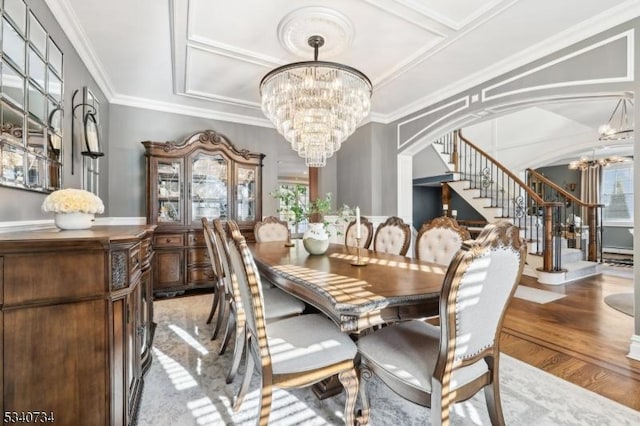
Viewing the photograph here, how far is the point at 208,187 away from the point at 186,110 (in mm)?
1192

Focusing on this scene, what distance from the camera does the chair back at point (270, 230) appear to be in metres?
3.48

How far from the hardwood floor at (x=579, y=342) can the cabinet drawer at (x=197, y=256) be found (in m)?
3.45

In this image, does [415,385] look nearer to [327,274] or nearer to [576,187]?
[327,274]

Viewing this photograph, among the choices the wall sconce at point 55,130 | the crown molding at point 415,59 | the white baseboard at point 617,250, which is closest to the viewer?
the wall sconce at point 55,130

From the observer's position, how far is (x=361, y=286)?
1380 millimetres

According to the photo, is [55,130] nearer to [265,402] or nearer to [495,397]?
[265,402]

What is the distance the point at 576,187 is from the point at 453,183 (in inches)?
206

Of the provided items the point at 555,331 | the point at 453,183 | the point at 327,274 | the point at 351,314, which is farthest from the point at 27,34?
the point at 453,183

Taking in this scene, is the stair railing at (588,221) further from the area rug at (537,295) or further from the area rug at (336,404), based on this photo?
the area rug at (336,404)

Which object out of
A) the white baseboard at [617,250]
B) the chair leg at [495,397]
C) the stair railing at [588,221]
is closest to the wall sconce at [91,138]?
the chair leg at [495,397]

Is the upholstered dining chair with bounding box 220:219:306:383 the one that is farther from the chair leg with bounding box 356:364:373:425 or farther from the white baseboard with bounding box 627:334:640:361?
the white baseboard with bounding box 627:334:640:361

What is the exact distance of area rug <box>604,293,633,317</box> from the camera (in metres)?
3.07

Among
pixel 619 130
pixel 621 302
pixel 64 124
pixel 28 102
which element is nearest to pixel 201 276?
pixel 64 124

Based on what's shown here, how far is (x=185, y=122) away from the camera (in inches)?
169
